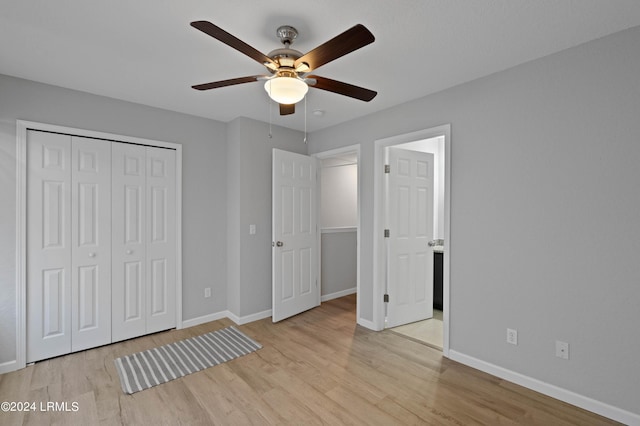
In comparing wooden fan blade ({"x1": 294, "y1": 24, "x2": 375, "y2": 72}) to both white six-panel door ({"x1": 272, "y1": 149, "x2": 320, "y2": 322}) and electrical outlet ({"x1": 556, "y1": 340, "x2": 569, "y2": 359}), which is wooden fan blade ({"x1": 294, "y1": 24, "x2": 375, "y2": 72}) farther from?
electrical outlet ({"x1": 556, "y1": 340, "x2": 569, "y2": 359})

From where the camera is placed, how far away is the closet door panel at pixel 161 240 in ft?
10.5

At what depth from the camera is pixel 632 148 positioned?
71.4 inches

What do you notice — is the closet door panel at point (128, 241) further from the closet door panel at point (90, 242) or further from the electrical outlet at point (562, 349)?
the electrical outlet at point (562, 349)

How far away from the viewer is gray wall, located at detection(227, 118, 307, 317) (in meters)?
3.50

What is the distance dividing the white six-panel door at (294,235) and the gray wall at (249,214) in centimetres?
26

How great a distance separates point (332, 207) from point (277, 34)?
3123 mm

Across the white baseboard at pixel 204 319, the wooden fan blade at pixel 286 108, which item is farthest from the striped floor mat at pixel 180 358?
the wooden fan blade at pixel 286 108

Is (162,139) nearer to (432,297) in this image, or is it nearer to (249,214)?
(249,214)

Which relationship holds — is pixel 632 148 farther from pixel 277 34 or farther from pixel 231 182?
pixel 231 182

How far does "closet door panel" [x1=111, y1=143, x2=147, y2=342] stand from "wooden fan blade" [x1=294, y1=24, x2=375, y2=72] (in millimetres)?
2311

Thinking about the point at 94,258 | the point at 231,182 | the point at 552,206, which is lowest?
the point at 94,258

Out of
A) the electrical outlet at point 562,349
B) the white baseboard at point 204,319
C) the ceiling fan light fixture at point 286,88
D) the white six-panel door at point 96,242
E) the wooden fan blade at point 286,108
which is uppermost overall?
the wooden fan blade at point 286,108

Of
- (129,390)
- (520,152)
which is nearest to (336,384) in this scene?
(129,390)

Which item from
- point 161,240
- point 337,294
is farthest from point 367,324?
point 161,240
